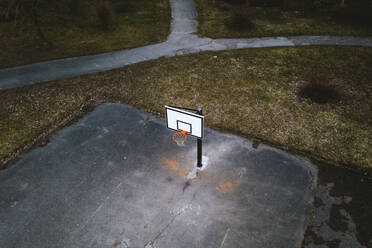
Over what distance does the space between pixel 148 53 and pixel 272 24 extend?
9493mm

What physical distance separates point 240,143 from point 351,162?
135 inches

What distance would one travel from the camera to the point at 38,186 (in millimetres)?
7680

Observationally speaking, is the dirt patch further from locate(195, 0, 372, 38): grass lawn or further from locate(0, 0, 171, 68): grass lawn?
locate(0, 0, 171, 68): grass lawn

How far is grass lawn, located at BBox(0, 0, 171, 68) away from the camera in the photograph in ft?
51.8

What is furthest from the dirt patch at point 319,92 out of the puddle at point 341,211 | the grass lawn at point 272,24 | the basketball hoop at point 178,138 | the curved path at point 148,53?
the grass lawn at point 272,24

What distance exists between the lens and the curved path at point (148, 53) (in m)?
13.5

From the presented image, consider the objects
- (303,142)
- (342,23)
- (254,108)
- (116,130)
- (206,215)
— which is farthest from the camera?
(342,23)

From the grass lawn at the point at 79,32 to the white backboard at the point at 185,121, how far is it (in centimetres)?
1080

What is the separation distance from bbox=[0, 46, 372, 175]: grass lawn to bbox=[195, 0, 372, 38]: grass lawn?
8.91 feet

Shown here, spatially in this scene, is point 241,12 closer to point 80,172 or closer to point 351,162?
point 351,162

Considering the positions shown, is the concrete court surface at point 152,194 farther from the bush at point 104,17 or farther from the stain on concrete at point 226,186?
the bush at point 104,17

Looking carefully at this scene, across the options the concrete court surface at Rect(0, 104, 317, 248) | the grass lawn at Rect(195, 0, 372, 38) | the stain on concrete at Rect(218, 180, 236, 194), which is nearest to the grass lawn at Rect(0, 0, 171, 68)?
the grass lawn at Rect(195, 0, 372, 38)

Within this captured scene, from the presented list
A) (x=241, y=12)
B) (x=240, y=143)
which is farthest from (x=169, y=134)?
(x=241, y=12)

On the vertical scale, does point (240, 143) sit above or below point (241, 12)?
below
